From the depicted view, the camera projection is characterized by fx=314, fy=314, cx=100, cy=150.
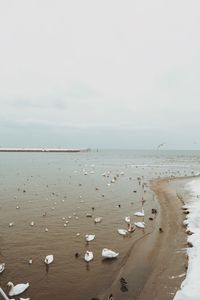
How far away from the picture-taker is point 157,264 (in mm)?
16000

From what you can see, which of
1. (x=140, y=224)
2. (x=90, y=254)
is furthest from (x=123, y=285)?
(x=140, y=224)

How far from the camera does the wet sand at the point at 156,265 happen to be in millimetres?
13094

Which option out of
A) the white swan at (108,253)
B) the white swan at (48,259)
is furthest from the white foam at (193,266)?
the white swan at (48,259)

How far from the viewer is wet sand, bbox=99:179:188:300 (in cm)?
1309

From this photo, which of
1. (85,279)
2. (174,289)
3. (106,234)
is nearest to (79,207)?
(106,234)

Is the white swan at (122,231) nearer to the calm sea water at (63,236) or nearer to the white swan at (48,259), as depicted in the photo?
the calm sea water at (63,236)

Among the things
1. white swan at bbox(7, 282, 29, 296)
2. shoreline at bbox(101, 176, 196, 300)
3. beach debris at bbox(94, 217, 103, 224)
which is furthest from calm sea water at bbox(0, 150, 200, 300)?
shoreline at bbox(101, 176, 196, 300)

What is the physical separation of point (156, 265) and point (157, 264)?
131 mm

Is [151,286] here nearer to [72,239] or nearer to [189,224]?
[72,239]

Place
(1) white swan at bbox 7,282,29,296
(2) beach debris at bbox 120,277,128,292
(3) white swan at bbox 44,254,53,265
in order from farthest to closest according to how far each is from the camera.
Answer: (3) white swan at bbox 44,254,53,265
(2) beach debris at bbox 120,277,128,292
(1) white swan at bbox 7,282,29,296

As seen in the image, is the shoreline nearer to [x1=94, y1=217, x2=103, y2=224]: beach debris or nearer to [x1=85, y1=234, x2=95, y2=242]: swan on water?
[x1=85, y1=234, x2=95, y2=242]: swan on water

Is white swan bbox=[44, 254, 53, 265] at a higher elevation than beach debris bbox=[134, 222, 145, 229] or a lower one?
lower

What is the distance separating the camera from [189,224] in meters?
21.7

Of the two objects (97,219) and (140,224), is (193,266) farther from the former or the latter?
(97,219)
